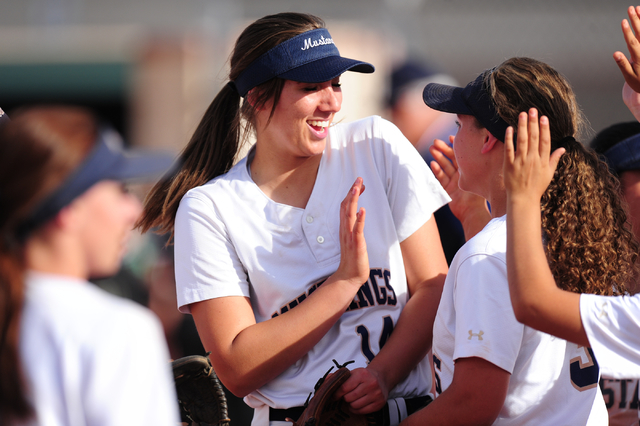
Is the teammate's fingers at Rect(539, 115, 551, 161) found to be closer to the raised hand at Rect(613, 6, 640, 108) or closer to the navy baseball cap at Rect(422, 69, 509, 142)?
the navy baseball cap at Rect(422, 69, 509, 142)

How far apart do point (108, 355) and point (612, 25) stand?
25.6 ft

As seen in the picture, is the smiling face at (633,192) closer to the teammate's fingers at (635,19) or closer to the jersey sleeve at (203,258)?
the teammate's fingers at (635,19)

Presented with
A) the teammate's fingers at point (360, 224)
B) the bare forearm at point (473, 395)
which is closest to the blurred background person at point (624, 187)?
the bare forearm at point (473, 395)

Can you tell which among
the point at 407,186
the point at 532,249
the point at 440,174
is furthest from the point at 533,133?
the point at 440,174

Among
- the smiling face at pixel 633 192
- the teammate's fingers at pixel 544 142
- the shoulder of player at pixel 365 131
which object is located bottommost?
the smiling face at pixel 633 192

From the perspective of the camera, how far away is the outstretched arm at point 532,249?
1.44m

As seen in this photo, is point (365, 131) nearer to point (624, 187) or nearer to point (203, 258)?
point (203, 258)

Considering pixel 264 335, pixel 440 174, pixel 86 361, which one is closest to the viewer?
pixel 86 361

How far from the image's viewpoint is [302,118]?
2.17 meters

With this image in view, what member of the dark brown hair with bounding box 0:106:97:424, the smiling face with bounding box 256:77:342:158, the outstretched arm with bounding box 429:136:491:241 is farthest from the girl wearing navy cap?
the outstretched arm with bounding box 429:136:491:241

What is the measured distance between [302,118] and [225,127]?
38cm

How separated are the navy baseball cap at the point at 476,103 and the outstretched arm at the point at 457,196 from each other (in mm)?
406

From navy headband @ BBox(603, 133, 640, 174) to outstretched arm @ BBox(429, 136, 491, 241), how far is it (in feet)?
1.66

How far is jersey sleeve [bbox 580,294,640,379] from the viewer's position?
4.80 feet
